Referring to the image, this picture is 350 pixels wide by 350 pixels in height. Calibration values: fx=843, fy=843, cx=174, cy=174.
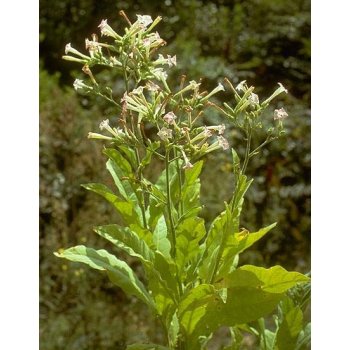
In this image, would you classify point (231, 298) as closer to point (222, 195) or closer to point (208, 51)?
point (222, 195)

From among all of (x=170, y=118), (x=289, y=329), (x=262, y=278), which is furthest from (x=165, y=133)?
(x=289, y=329)

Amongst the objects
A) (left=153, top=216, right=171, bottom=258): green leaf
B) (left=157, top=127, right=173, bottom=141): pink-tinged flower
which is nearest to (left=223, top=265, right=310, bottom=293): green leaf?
(left=153, top=216, right=171, bottom=258): green leaf

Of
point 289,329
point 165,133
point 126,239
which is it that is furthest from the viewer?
point 289,329

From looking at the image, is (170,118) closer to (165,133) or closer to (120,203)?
(165,133)

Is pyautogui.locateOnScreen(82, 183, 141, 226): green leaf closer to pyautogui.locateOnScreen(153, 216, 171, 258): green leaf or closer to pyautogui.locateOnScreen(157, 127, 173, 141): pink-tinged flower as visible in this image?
pyautogui.locateOnScreen(153, 216, 171, 258): green leaf

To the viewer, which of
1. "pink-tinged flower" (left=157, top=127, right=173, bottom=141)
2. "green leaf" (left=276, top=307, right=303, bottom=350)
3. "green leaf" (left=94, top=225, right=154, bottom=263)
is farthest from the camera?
"green leaf" (left=276, top=307, right=303, bottom=350)

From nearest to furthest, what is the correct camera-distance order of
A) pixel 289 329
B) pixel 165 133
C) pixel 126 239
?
pixel 165 133
pixel 126 239
pixel 289 329

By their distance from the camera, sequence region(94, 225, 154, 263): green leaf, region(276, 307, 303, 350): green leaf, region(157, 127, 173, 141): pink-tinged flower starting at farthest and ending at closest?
region(276, 307, 303, 350): green leaf < region(94, 225, 154, 263): green leaf < region(157, 127, 173, 141): pink-tinged flower

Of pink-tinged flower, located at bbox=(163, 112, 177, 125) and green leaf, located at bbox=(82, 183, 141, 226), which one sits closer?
pink-tinged flower, located at bbox=(163, 112, 177, 125)

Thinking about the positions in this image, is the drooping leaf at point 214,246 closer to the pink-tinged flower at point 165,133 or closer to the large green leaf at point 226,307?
the large green leaf at point 226,307
